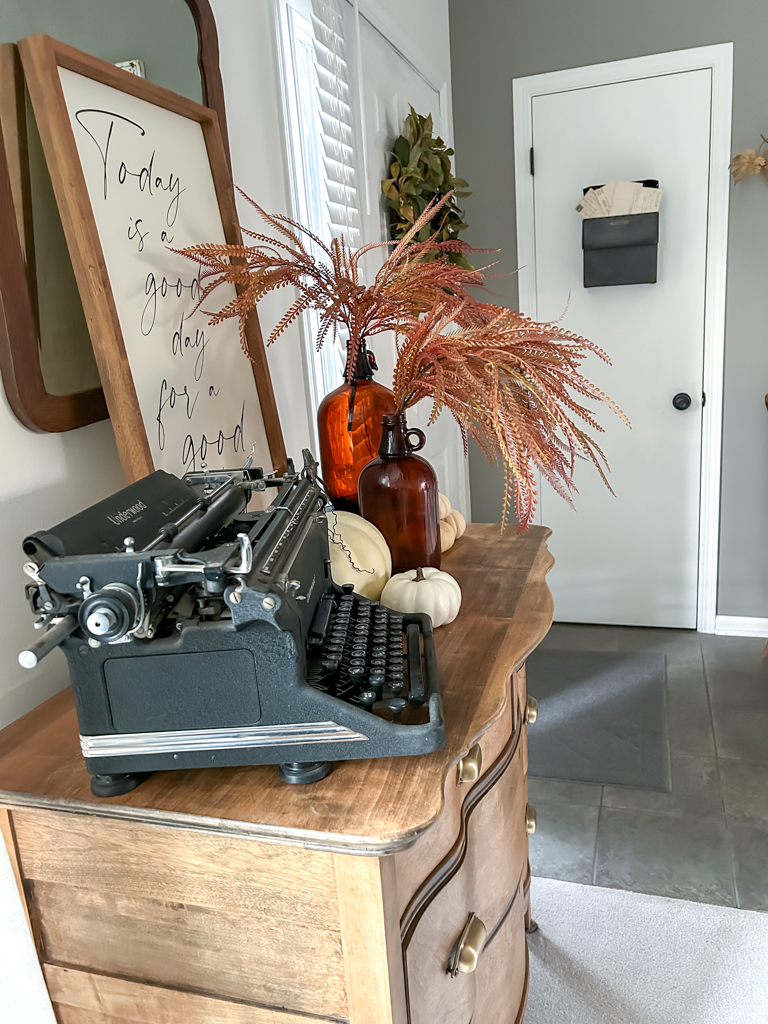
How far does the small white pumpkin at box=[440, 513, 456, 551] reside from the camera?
133cm

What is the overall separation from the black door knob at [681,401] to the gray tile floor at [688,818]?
1068mm

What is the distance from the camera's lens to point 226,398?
1205 millimetres

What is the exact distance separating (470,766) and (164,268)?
30.7 inches

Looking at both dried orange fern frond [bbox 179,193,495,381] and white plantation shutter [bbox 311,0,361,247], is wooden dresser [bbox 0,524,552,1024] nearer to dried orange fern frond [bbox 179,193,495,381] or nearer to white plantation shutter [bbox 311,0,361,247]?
dried orange fern frond [bbox 179,193,495,381]

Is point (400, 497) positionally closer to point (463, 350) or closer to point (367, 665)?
point (463, 350)

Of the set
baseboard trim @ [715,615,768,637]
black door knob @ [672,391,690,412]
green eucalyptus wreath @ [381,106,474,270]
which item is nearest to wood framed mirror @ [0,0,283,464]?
green eucalyptus wreath @ [381,106,474,270]

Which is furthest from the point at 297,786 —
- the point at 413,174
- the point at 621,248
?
the point at 621,248

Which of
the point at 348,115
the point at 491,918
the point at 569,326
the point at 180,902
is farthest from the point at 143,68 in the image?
the point at 569,326

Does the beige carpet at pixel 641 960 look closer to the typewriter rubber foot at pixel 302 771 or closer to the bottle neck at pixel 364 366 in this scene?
the typewriter rubber foot at pixel 302 771

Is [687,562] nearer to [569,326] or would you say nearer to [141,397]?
[569,326]

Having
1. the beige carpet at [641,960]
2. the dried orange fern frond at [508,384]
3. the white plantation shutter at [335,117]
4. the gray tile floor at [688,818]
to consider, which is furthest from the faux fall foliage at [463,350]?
the gray tile floor at [688,818]

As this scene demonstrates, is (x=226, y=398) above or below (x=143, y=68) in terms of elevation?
below

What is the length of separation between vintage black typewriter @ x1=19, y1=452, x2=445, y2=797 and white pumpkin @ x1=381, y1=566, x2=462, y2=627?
0.26 metres

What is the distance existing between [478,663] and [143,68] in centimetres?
100
